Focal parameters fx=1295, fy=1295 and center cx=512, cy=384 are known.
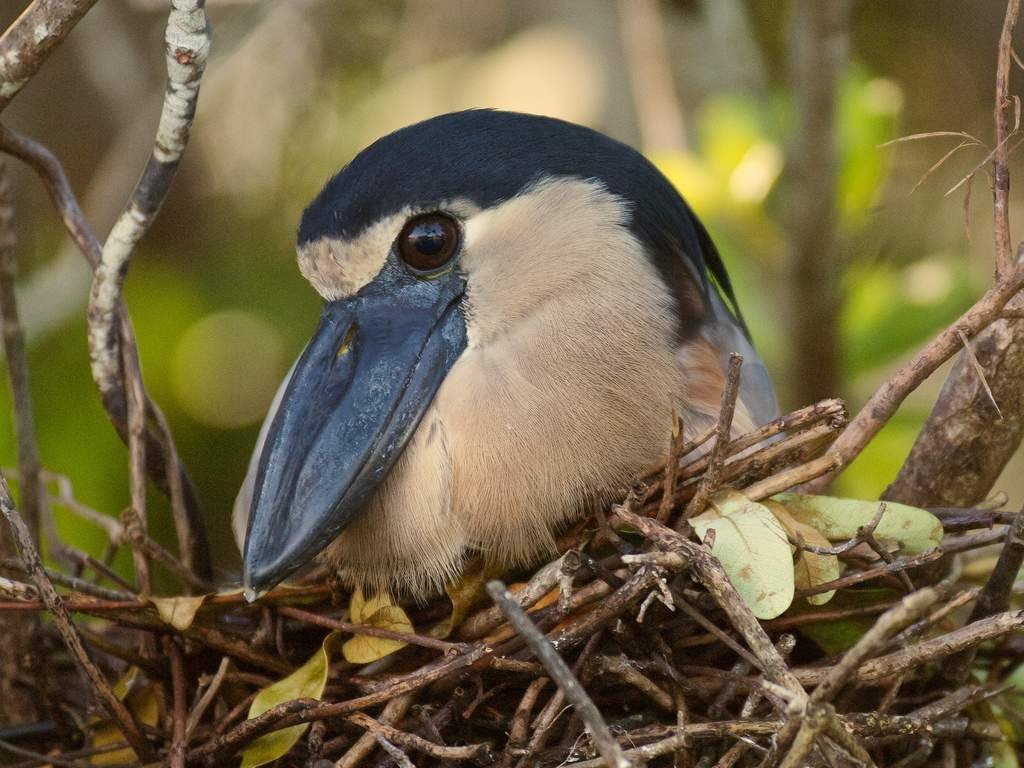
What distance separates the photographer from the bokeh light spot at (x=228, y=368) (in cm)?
262

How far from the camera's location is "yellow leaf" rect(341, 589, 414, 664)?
1.29 m

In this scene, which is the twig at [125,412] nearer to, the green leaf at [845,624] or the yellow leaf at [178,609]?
the yellow leaf at [178,609]

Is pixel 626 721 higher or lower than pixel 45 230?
lower

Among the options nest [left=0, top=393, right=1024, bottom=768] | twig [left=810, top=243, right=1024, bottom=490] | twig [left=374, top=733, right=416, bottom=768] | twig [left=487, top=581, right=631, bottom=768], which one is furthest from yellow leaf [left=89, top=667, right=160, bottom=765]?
twig [left=810, top=243, right=1024, bottom=490]

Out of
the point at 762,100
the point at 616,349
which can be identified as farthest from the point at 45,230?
the point at 616,349

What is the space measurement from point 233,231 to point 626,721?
6.13 ft

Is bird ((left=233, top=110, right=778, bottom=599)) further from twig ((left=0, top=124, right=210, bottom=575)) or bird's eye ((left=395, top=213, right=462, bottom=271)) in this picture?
twig ((left=0, top=124, right=210, bottom=575))

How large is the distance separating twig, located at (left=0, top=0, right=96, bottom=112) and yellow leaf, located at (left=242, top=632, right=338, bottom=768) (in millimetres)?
619

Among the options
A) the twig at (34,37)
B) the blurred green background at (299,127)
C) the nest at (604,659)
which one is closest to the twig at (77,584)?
the nest at (604,659)

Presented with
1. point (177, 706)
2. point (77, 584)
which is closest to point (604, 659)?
point (177, 706)

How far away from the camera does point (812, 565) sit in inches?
49.9

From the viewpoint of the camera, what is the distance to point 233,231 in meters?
2.82

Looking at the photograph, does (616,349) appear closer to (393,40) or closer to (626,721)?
(626,721)

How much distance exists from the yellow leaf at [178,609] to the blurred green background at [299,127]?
1.03m
